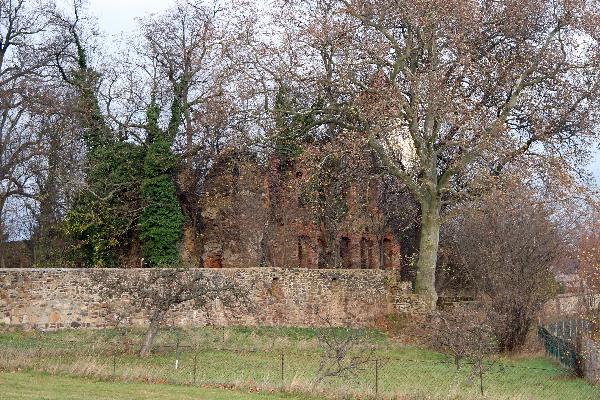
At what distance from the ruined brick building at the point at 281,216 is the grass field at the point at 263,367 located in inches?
337

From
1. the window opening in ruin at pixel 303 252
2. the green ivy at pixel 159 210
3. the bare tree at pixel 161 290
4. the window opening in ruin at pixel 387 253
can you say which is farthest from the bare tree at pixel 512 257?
the green ivy at pixel 159 210

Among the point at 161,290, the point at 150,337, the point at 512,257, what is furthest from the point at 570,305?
the point at 150,337

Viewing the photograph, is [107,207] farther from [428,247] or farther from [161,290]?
[428,247]

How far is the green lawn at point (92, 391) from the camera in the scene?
14.0 m

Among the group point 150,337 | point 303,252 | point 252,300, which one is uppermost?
point 303,252

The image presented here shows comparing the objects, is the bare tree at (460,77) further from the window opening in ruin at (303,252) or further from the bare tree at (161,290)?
the window opening in ruin at (303,252)

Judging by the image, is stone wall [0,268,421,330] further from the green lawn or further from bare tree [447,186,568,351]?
the green lawn

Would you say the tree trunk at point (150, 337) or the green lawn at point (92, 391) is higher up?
the tree trunk at point (150, 337)

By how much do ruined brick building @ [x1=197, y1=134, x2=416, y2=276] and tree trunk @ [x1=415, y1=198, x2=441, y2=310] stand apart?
12.8ft

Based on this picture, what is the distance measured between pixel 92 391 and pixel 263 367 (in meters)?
5.69

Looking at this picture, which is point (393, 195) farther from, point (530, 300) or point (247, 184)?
point (530, 300)

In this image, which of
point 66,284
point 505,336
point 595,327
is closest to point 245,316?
point 66,284

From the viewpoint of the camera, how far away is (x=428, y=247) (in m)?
27.8

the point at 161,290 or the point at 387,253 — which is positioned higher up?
the point at 387,253
